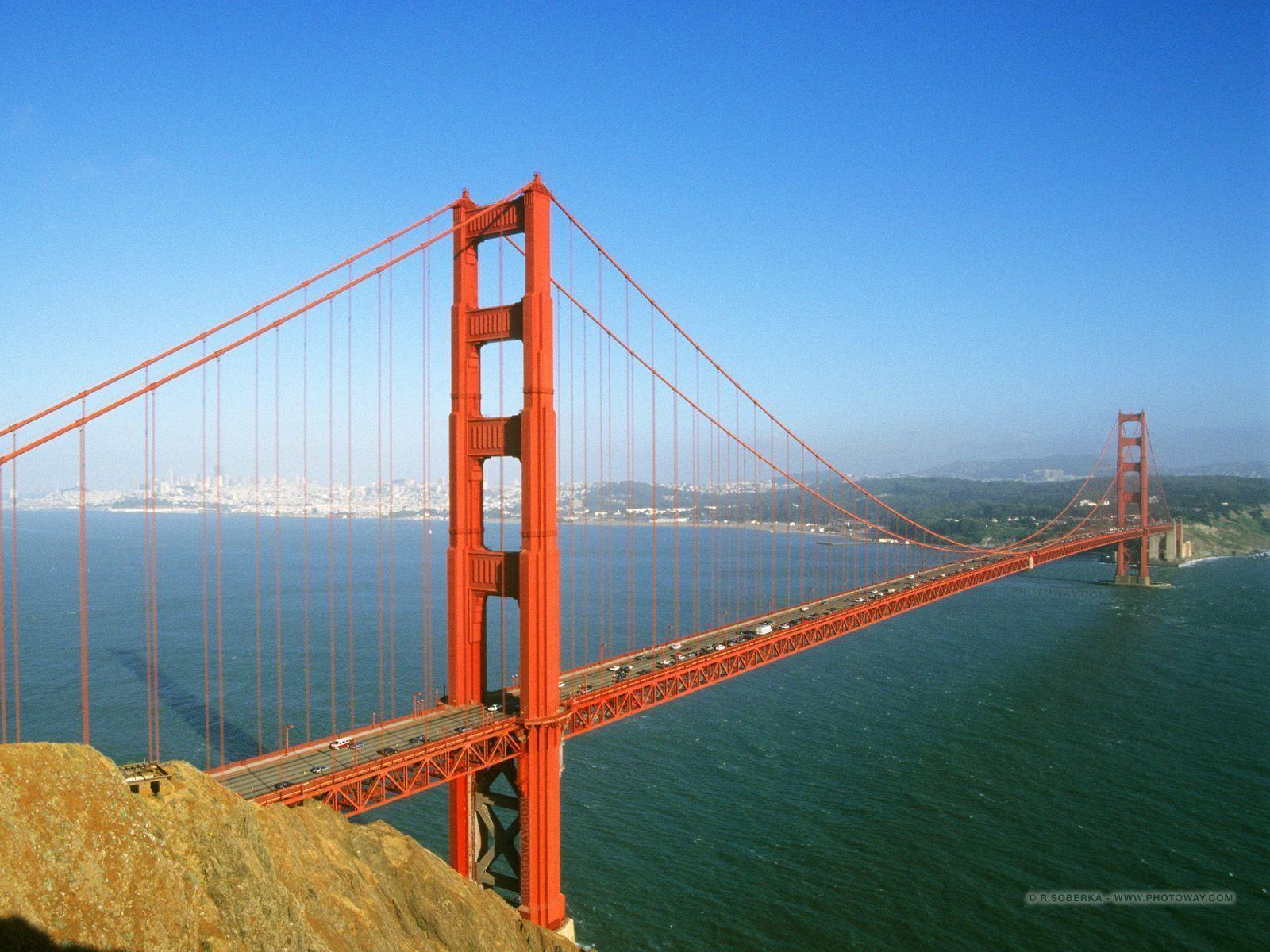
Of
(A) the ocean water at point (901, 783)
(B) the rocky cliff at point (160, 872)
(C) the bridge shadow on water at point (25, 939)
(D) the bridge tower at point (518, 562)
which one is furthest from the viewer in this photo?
(A) the ocean water at point (901, 783)

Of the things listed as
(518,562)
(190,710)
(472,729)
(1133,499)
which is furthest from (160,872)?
(1133,499)

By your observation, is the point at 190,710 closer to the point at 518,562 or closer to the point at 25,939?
the point at 518,562

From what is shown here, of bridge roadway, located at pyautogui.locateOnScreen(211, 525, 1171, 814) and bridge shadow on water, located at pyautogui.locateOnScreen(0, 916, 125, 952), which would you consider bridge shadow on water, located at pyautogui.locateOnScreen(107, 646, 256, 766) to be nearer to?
bridge roadway, located at pyautogui.locateOnScreen(211, 525, 1171, 814)

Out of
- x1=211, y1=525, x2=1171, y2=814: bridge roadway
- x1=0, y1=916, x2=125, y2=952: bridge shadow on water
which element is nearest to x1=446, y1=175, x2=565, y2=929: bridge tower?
x1=211, y1=525, x2=1171, y2=814: bridge roadway

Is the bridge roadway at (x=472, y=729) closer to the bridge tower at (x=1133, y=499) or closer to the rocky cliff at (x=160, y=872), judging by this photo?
the rocky cliff at (x=160, y=872)

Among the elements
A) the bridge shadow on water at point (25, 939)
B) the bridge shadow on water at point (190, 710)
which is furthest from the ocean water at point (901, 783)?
the bridge shadow on water at point (25, 939)

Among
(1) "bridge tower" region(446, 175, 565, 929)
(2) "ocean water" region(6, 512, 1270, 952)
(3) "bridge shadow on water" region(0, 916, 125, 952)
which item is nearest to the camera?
(3) "bridge shadow on water" region(0, 916, 125, 952)

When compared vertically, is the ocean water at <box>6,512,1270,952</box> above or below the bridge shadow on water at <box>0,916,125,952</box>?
below

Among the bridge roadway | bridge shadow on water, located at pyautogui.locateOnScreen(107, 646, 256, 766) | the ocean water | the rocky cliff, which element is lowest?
the ocean water

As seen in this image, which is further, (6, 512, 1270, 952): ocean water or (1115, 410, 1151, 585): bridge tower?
(1115, 410, 1151, 585): bridge tower
